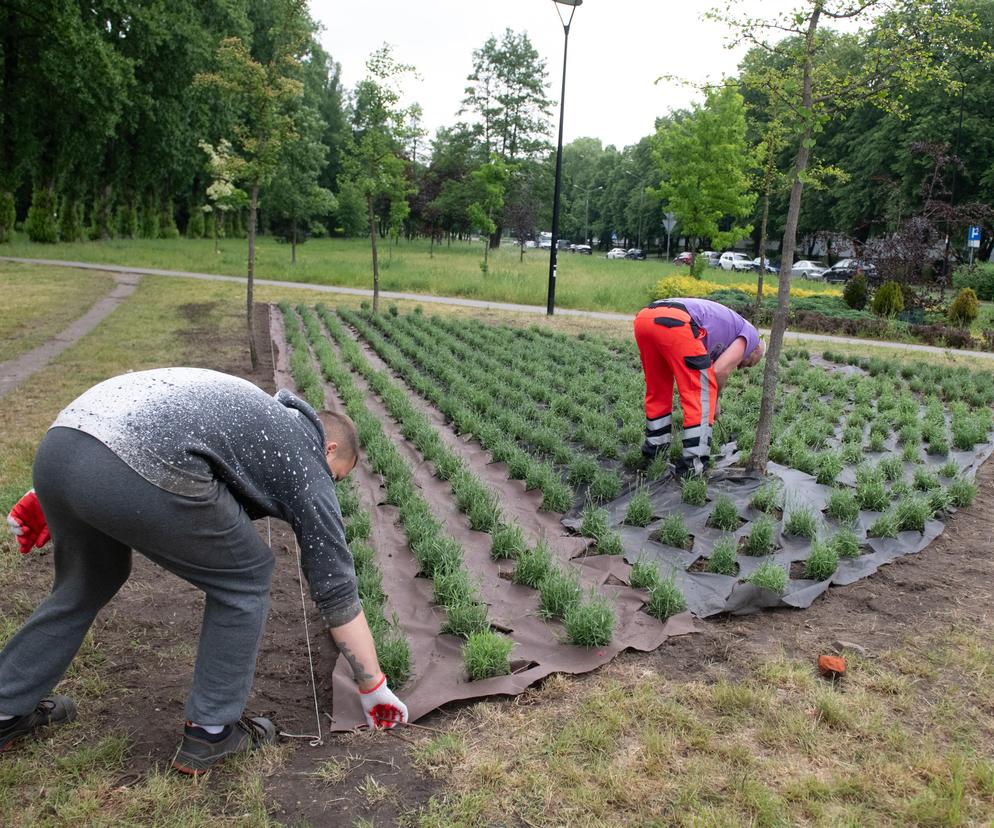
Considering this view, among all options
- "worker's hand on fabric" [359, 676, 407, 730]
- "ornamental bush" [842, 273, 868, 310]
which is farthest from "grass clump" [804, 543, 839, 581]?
"ornamental bush" [842, 273, 868, 310]

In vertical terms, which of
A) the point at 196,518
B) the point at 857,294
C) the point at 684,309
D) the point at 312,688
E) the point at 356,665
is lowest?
the point at 312,688

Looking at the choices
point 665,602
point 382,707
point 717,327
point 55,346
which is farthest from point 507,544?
point 55,346

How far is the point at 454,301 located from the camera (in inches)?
778

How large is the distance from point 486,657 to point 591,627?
1.76ft

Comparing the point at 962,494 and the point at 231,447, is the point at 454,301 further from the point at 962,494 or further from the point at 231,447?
the point at 231,447

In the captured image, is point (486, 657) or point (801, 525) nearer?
point (486, 657)

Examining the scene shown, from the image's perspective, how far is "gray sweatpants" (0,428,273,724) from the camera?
89.7 inches

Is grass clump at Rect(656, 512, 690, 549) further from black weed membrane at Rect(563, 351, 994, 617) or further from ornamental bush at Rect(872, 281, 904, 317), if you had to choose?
ornamental bush at Rect(872, 281, 904, 317)

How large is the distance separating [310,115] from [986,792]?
35.7 meters

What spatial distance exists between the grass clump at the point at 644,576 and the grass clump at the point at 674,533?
63 cm

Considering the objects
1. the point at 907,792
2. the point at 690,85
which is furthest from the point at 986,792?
the point at 690,85

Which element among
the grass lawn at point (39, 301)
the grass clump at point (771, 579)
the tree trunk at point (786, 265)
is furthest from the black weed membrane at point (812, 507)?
the grass lawn at point (39, 301)

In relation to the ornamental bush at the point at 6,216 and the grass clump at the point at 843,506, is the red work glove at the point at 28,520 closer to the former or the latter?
the grass clump at the point at 843,506

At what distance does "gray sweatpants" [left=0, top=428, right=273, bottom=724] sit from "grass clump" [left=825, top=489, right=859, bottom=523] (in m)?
3.98
